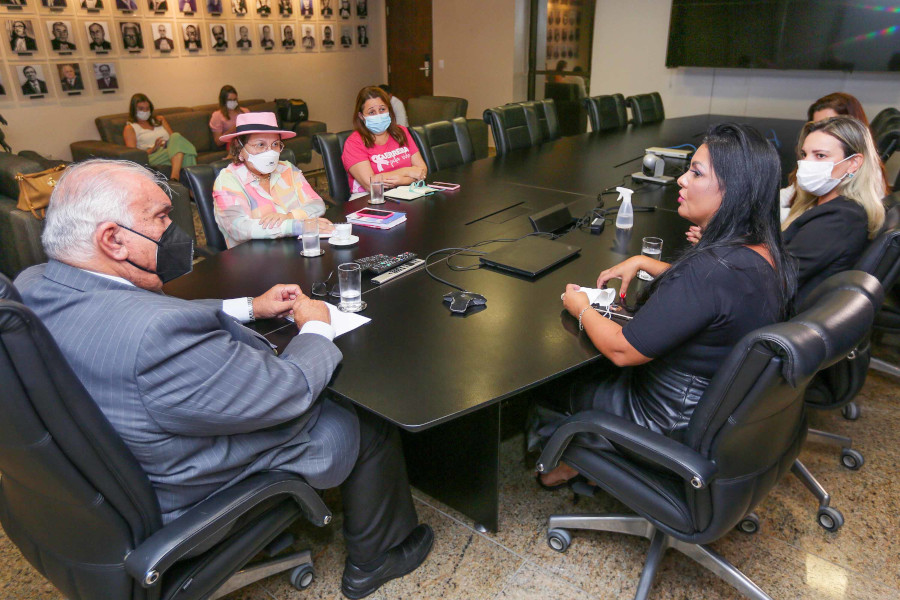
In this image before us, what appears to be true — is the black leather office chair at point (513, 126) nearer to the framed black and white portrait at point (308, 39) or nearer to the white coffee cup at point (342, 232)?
the white coffee cup at point (342, 232)

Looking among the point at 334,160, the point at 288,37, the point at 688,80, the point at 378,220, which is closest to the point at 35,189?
the point at 334,160

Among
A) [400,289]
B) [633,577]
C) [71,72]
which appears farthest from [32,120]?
[633,577]

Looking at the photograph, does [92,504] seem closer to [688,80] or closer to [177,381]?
[177,381]

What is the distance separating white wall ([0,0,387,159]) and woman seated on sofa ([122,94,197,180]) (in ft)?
1.29

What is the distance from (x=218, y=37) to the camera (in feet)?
21.5

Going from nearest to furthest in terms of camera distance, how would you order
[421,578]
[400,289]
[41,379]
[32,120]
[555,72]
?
1. [41,379]
2. [421,578]
3. [400,289]
4. [32,120]
5. [555,72]

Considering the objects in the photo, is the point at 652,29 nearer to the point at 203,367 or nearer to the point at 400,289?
the point at 400,289

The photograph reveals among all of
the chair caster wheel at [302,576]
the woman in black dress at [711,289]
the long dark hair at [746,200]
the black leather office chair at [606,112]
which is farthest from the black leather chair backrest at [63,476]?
the black leather office chair at [606,112]

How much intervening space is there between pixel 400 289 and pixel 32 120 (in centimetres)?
514

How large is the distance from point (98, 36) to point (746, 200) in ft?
20.1

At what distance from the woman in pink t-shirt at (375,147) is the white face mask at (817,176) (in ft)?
6.14

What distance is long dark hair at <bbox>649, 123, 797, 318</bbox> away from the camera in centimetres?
146

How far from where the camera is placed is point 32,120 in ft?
17.4

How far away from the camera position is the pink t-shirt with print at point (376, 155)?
3.32 metres
